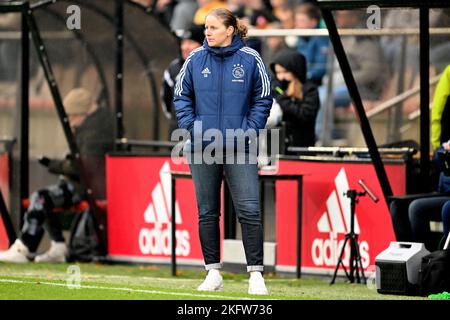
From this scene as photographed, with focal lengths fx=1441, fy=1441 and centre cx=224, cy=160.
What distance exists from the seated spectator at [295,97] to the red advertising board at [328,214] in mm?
595

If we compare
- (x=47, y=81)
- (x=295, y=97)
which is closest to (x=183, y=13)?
(x=47, y=81)

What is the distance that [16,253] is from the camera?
15797mm

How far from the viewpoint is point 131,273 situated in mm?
14797

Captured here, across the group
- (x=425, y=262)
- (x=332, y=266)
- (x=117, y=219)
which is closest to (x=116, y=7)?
(x=117, y=219)

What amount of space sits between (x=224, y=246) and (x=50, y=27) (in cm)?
332

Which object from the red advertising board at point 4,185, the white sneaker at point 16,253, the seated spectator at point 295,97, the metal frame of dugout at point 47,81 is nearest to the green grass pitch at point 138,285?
the white sneaker at point 16,253

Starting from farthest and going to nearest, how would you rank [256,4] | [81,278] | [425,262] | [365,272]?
1. [256,4]
2. [365,272]
3. [81,278]
4. [425,262]

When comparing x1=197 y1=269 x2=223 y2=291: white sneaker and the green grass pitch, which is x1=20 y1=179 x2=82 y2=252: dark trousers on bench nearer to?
the green grass pitch

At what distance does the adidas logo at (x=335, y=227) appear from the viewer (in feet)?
46.4

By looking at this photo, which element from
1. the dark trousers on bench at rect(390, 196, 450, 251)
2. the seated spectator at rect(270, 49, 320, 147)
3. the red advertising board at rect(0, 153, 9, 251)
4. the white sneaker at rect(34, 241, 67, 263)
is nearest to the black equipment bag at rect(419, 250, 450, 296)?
the dark trousers on bench at rect(390, 196, 450, 251)

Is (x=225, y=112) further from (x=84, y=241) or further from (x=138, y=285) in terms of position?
(x=84, y=241)

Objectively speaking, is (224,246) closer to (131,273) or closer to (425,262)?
(131,273)

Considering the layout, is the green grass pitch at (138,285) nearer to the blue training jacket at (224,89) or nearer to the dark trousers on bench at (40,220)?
the dark trousers on bench at (40,220)

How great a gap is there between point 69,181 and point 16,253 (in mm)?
1038
